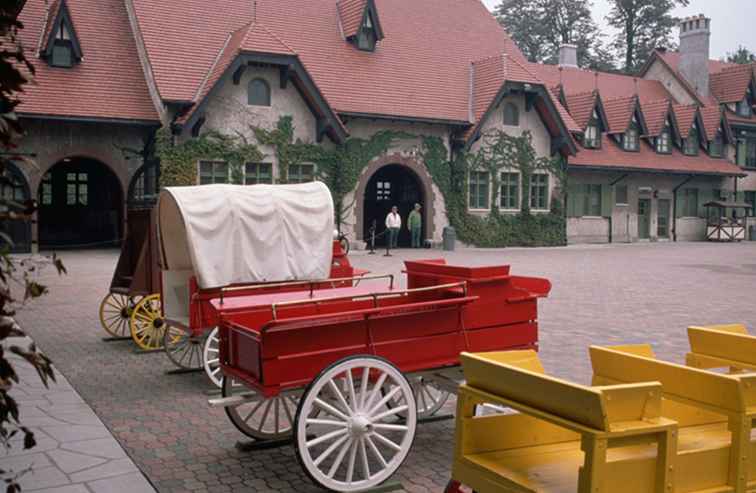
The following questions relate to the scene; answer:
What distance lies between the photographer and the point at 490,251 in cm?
2822

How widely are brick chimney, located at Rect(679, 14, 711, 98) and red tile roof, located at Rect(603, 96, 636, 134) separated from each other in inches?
320

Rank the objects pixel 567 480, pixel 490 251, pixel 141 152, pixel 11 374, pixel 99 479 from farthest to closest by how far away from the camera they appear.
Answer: pixel 490 251 < pixel 141 152 < pixel 99 479 < pixel 567 480 < pixel 11 374

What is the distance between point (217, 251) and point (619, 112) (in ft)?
105

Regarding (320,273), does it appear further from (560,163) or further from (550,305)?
(560,163)

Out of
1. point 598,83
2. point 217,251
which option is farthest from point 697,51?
point 217,251

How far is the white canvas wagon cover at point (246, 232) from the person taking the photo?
26.6ft

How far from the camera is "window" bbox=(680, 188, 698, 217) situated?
38.8 m

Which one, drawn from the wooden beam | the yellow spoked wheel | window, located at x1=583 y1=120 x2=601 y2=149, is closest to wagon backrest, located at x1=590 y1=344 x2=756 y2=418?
the yellow spoked wheel

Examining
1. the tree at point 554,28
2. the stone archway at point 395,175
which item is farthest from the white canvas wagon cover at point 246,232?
the tree at point 554,28

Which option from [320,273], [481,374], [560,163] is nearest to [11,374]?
[481,374]

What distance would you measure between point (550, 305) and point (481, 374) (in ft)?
33.4

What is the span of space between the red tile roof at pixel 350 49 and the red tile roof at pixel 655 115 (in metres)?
8.01

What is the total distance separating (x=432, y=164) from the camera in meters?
29.2

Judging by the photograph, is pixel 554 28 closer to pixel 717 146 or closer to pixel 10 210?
pixel 717 146
